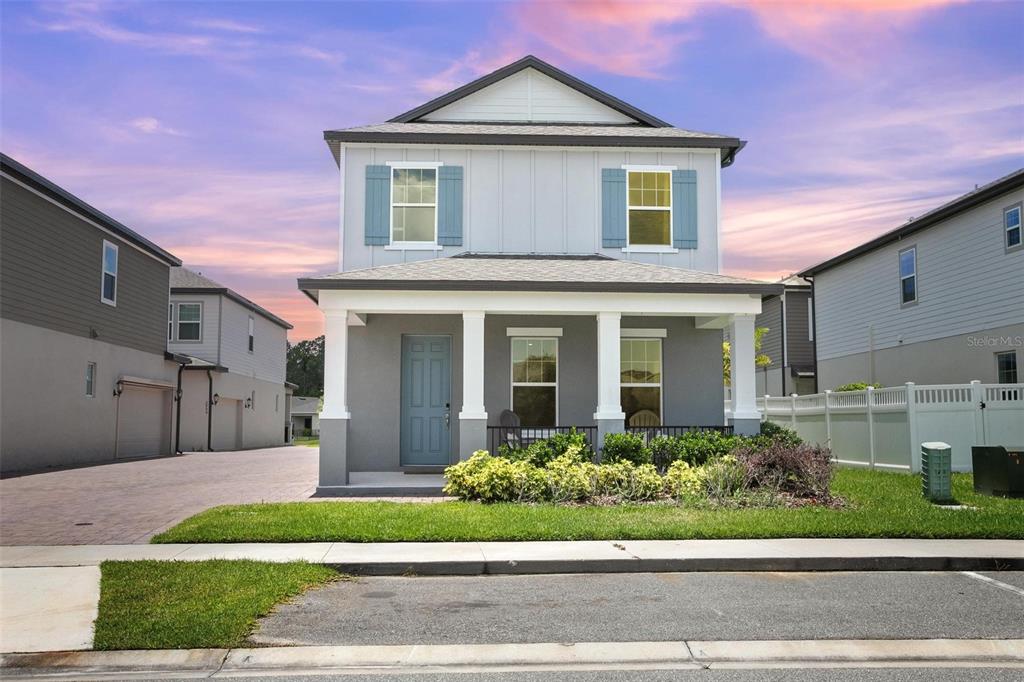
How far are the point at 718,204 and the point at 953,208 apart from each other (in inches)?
353

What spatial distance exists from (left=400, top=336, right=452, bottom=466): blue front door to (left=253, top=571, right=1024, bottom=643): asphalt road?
8430 millimetres

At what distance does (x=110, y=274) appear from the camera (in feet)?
85.3

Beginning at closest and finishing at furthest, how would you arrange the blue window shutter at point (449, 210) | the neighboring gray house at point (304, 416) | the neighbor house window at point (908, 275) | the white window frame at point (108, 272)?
the blue window shutter at point (449, 210)
the white window frame at point (108, 272)
the neighbor house window at point (908, 275)
the neighboring gray house at point (304, 416)

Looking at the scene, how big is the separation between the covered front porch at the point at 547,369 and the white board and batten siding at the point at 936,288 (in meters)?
9.06

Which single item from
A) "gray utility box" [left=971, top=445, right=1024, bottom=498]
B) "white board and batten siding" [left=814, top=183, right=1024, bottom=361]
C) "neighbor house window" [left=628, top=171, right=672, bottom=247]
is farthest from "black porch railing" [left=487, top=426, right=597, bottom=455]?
"white board and batten siding" [left=814, top=183, right=1024, bottom=361]

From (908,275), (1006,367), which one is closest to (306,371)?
(908,275)

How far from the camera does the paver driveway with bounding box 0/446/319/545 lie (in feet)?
36.4

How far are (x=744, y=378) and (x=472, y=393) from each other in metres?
5.08

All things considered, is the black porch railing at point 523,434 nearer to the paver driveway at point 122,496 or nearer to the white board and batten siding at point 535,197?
the paver driveway at point 122,496

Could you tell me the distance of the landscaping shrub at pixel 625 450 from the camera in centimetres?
1449

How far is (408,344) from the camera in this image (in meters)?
17.3

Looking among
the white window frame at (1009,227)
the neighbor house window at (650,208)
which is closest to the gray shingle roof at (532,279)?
the neighbor house window at (650,208)

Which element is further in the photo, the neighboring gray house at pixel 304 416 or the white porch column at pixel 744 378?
the neighboring gray house at pixel 304 416

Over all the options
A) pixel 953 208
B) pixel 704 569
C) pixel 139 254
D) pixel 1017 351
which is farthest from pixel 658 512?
pixel 139 254
